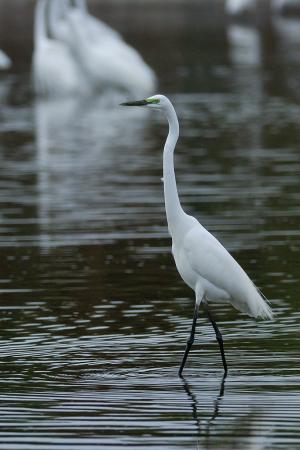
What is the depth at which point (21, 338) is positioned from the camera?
9367mm

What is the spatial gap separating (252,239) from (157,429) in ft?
19.1

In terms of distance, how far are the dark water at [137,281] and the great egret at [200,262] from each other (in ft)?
1.18

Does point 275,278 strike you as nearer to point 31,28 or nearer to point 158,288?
point 158,288

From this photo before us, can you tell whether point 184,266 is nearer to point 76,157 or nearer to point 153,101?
point 153,101

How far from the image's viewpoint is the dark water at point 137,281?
736cm

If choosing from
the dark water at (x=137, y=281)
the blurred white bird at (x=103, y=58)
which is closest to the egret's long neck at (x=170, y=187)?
the dark water at (x=137, y=281)

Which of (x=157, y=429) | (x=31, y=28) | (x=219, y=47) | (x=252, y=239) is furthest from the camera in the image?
(x=31, y=28)

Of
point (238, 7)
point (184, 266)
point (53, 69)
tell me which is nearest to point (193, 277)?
point (184, 266)

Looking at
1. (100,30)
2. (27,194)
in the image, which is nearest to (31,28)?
(100,30)

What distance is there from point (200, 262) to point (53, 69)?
2016cm

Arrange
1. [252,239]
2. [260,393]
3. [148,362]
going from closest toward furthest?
[260,393], [148,362], [252,239]

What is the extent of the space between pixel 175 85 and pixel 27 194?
13180 mm

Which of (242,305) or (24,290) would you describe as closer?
(242,305)

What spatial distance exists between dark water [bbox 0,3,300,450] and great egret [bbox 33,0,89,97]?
355 cm
